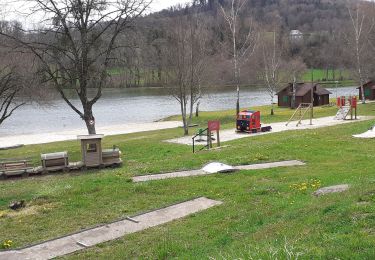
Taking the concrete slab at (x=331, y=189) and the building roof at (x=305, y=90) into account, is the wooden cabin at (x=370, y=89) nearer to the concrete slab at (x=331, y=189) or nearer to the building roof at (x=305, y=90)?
the building roof at (x=305, y=90)

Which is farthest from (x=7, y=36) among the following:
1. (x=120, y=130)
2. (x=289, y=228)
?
Answer: (x=120, y=130)

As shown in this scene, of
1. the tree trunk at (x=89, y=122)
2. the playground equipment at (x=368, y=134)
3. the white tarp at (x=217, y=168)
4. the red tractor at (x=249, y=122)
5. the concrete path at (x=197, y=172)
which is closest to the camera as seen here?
the concrete path at (x=197, y=172)

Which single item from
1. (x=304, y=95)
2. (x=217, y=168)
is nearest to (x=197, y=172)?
(x=217, y=168)

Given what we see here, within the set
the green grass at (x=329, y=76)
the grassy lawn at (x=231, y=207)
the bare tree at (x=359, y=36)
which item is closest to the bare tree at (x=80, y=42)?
the grassy lawn at (x=231, y=207)

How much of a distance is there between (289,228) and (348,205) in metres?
1.29

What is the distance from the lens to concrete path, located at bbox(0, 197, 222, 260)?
9070 millimetres

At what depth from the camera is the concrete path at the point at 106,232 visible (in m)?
A: 9.07

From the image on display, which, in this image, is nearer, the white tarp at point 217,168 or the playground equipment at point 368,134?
the white tarp at point 217,168

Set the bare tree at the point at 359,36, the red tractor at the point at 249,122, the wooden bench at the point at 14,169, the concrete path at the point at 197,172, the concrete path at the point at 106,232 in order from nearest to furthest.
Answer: the concrete path at the point at 106,232, the concrete path at the point at 197,172, the wooden bench at the point at 14,169, the red tractor at the point at 249,122, the bare tree at the point at 359,36

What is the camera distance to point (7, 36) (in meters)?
23.7

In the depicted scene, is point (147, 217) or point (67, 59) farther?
point (67, 59)

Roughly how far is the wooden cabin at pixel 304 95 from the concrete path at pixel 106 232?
49.1 m

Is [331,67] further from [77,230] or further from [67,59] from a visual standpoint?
[77,230]

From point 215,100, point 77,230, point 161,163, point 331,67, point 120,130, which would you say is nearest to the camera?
point 77,230
